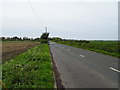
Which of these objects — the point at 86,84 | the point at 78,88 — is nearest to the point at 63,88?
the point at 78,88

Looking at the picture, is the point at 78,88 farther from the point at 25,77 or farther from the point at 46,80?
the point at 25,77

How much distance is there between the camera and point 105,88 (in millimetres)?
5902

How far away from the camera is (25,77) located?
7484mm

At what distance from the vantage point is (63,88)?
6.09 metres

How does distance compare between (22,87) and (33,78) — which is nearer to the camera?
(22,87)

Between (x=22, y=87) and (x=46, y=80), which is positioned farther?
(x=46, y=80)

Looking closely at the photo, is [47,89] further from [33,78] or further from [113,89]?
[113,89]

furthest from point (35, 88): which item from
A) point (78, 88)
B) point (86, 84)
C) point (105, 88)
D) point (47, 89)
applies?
point (105, 88)

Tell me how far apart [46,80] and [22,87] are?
1418 mm

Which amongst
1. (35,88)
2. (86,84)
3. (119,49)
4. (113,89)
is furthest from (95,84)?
(119,49)

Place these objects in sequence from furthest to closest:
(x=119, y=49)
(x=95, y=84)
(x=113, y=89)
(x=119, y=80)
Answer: (x=119, y=49) < (x=119, y=80) < (x=95, y=84) < (x=113, y=89)

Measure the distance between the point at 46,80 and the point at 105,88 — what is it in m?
2.74

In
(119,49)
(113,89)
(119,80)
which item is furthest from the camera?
(119,49)

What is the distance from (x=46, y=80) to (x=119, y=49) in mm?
17361
